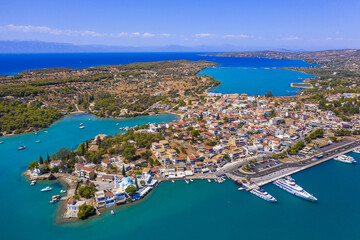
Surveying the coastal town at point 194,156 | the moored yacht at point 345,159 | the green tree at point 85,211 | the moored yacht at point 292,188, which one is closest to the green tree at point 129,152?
the coastal town at point 194,156

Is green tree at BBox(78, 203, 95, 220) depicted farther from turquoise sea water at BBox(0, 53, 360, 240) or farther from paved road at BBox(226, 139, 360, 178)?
paved road at BBox(226, 139, 360, 178)

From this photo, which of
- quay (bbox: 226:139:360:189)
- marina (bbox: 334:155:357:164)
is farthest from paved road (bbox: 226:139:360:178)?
marina (bbox: 334:155:357:164)

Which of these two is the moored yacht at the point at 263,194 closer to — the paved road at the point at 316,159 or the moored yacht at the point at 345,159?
the paved road at the point at 316,159

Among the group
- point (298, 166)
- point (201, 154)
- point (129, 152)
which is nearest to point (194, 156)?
point (201, 154)

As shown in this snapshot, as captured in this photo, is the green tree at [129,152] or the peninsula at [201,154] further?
the green tree at [129,152]

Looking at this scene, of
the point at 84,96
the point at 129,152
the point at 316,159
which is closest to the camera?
the point at 129,152

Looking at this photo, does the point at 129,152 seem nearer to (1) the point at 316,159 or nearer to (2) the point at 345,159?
(1) the point at 316,159
